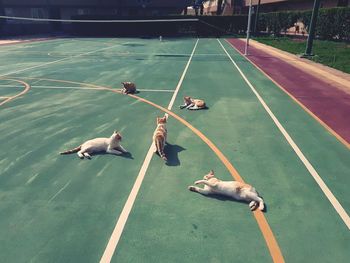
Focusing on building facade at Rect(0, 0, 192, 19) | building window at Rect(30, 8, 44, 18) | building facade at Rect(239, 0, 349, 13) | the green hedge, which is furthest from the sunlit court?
building window at Rect(30, 8, 44, 18)

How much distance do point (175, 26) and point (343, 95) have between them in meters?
49.1

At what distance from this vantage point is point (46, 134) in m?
12.5

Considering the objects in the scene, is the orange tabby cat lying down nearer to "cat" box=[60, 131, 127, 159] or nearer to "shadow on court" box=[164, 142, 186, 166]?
"shadow on court" box=[164, 142, 186, 166]

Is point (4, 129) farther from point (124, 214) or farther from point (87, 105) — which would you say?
point (124, 214)

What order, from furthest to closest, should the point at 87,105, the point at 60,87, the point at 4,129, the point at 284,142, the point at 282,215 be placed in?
the point at 60,87 → the point at 87,105 → the point at 4,129 → the point at 284,142 → the point at 282,215

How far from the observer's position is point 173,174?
31.1 feet

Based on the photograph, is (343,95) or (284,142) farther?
(343,95)

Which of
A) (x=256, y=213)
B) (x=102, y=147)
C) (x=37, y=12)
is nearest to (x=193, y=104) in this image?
(x=102, y=147)

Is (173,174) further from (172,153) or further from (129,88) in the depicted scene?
(129,88)

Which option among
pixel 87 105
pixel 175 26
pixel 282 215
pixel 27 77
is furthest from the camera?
pixel 175 26

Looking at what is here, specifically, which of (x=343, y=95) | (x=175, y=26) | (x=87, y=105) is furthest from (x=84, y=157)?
(x=175, y=26)

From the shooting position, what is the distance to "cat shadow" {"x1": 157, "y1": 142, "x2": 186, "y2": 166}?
33.6 feet

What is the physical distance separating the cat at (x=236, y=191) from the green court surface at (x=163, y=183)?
0.21 meters

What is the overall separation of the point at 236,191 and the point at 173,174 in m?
2.20
